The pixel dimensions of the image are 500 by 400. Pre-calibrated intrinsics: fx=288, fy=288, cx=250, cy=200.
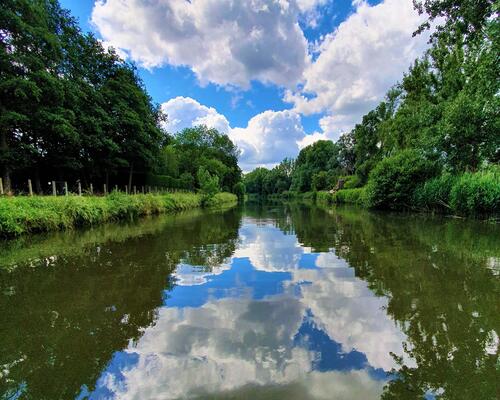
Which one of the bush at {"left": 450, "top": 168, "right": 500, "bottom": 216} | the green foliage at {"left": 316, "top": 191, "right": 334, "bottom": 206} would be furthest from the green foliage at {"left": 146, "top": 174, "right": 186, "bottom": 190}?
the bush at {"left": 450, "top": 168, "right": 500, "bottom": 216}

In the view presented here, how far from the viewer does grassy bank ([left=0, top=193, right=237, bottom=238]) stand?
9336mm

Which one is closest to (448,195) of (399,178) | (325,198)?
(399,178)

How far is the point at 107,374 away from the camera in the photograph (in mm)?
2424

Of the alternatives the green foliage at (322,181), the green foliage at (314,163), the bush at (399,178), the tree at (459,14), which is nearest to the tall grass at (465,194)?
the bush at (399,178)

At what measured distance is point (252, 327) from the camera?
129 inches

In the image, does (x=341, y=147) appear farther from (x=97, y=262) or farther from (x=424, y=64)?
(x=97, y=262)

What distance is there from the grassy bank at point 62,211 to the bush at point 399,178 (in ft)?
55.5

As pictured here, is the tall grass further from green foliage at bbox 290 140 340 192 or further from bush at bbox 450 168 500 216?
green foliage at bbox 290 140 340 192

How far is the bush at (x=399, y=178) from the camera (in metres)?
19.8

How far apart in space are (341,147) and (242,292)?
189 ft

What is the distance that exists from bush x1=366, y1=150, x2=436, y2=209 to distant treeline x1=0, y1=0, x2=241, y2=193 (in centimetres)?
1846

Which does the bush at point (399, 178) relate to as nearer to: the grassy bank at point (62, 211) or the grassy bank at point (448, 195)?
the grassy bank at point (448, 195)

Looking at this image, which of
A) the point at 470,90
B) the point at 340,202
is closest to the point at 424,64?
the point at 470,90

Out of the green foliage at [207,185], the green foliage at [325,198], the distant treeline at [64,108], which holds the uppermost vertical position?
the distant treeline at [64,108]
